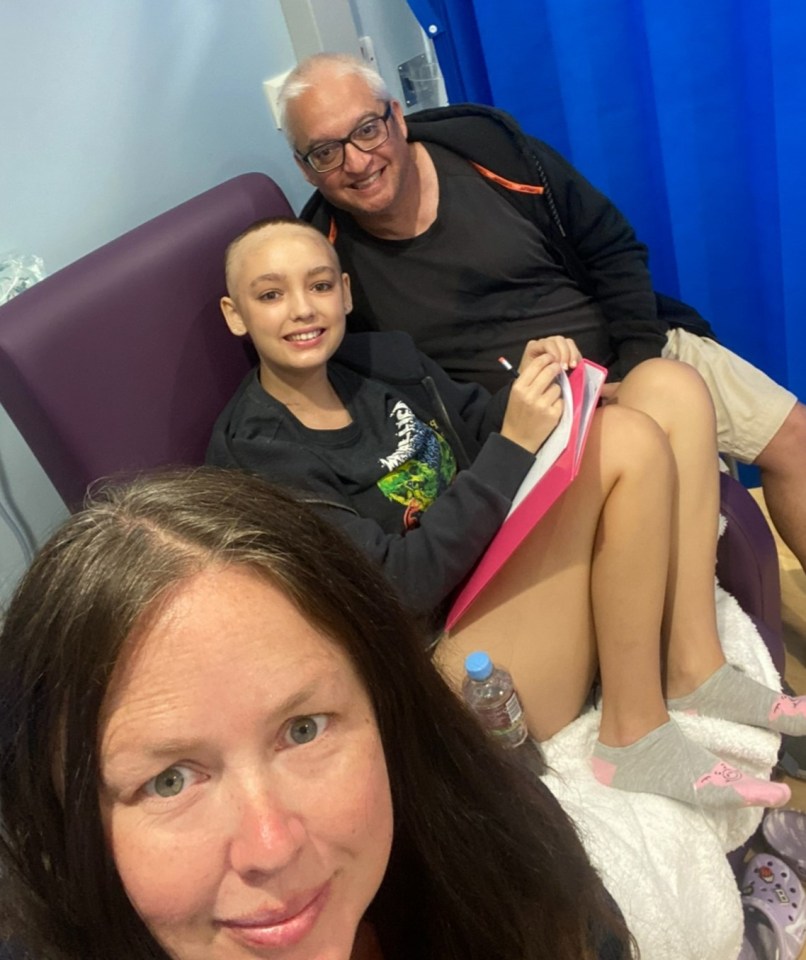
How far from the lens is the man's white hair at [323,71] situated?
4.75ft

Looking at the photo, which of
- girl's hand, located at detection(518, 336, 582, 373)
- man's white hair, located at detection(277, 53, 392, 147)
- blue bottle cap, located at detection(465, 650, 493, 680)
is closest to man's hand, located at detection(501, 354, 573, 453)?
girl's hand, located at detection(518, 336, 582, 373)

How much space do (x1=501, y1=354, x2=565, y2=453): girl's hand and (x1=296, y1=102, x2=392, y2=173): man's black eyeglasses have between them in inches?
19.1

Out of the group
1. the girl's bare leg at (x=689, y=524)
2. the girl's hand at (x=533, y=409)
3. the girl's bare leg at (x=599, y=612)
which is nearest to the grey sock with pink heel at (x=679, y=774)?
the girl's bare leg at (x=599, y=612)

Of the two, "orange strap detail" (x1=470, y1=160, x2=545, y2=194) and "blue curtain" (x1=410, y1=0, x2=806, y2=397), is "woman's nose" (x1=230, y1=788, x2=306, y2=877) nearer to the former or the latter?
"orange strap detail" (x1=470, y1=160, x2=545, y2=194)

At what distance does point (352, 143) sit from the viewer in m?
1.45

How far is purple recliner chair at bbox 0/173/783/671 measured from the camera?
120 cm

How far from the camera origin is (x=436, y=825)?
75 cm

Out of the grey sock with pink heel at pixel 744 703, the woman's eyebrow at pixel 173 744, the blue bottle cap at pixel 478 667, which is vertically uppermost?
the woman's eyebrow at pixel 173 744

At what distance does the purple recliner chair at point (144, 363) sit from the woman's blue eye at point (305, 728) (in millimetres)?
745

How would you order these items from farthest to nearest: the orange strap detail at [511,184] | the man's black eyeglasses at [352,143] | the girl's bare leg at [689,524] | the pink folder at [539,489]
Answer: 1. the orange strap detail at [511,184]
2. the man's black eyeglasses at [352,143]
3. the girl's bare leg at [689,524]
4. the pink folder at [539,489]

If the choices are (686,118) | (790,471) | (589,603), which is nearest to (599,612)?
(589,603)

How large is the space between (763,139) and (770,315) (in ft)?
1.11

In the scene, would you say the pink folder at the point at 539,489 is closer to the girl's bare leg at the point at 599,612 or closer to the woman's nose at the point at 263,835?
the girl's bare leg at the point at 599,612

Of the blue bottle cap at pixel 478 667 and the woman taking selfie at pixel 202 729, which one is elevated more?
the woman taking selfie at pixel 202 729
